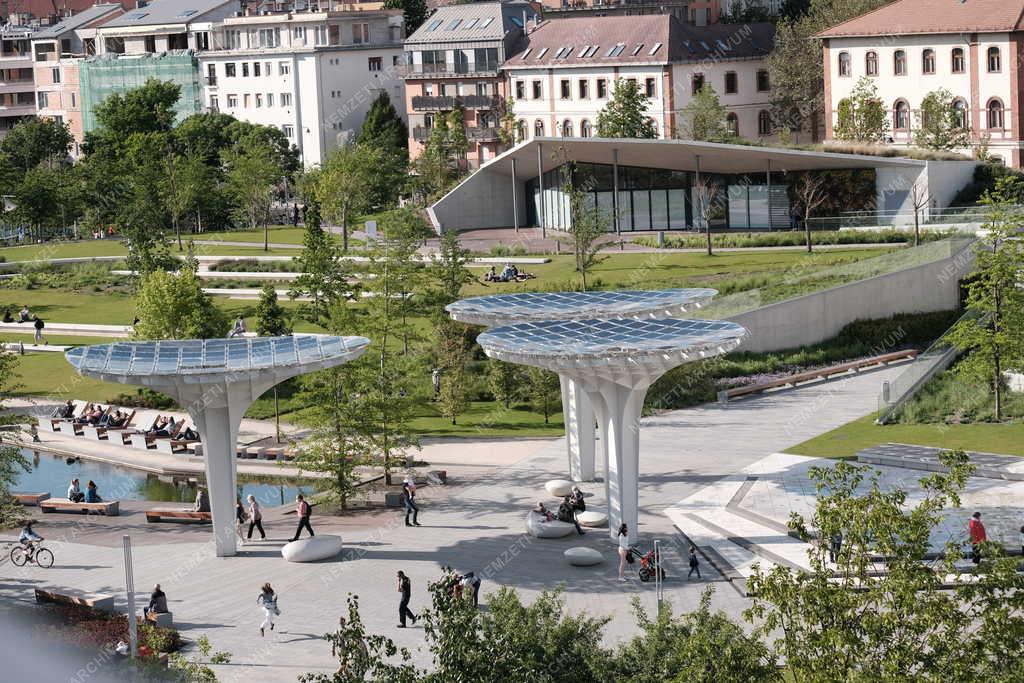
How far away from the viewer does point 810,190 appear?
7356cm

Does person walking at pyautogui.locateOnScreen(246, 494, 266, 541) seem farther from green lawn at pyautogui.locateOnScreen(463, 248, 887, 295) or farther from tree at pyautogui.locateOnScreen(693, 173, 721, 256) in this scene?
tree at pyautogui.locateOnScreen(693, 173, 721, 256)

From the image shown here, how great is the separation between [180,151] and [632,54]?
34.1 m

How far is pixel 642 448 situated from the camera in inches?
1874

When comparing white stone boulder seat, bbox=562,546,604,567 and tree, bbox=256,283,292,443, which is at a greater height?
tree, bbox=256,283,292,443

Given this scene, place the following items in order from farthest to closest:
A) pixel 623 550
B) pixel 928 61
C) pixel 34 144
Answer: pixel 34 144 < pixel 928 61 < pixel 623 550

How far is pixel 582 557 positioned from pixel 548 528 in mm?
2427

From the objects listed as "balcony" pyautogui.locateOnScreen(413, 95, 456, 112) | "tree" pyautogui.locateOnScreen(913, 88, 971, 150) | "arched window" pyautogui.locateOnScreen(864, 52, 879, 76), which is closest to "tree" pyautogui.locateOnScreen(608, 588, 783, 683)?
"tree" pyautogui.locateOnScreen(913, 88, 971, 150)

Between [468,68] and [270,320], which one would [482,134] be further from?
[270,320]

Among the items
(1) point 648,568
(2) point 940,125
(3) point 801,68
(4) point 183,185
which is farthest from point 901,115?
(1) point 648,568

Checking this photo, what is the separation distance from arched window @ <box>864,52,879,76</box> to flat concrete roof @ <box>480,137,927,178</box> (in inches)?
764

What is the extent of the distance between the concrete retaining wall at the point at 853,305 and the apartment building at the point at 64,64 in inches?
3657

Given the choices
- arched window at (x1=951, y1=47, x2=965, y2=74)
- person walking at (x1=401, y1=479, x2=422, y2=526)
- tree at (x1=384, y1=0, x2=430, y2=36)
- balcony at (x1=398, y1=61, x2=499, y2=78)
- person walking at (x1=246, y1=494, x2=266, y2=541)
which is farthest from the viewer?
tree at (x1=384, y1=0, x2=430, y2=36)

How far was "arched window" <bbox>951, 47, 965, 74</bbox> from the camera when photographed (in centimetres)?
8688

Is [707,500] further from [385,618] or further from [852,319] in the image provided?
[852,319]
